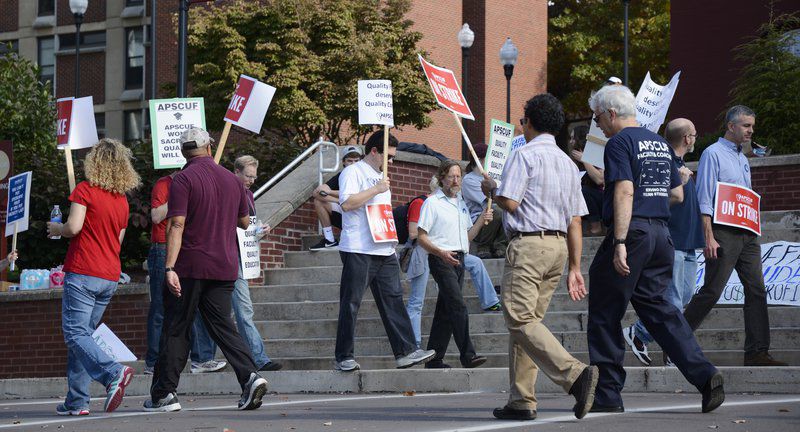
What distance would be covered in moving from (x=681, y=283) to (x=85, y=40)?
40.1m

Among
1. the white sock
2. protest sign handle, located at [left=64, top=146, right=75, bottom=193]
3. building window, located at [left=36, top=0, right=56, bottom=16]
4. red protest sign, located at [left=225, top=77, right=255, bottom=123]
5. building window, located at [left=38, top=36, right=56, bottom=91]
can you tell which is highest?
building window, located at [left=36, top=0, right=56, bottom=16]

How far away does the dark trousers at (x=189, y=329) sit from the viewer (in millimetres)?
9016

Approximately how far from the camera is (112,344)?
48.0 feet

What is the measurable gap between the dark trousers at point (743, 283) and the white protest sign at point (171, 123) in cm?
546

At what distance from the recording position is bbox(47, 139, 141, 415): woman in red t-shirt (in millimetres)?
9523

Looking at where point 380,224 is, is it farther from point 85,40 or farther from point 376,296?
point 85,40

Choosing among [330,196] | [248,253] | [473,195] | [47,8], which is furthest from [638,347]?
[47,8]

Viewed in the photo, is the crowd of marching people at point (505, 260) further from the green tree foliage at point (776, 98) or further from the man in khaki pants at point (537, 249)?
the green tree foliage at point (776, 98)

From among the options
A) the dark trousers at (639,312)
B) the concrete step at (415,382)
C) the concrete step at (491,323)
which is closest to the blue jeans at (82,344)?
the concrete step at (415,382)

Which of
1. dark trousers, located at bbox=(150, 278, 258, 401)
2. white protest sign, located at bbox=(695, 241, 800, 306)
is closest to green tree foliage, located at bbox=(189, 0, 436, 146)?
white protest sign, located at bbox=(695, 241, 800, 306)

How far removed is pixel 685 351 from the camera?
26.3ft

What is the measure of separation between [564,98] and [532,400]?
43.5 meters

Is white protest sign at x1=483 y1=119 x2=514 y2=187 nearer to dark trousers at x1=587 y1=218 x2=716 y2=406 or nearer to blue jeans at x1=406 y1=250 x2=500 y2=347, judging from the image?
blue jeans at x1=406 y1=250 x2=500 y2=347

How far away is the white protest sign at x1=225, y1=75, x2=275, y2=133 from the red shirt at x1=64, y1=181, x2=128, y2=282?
343 cm
